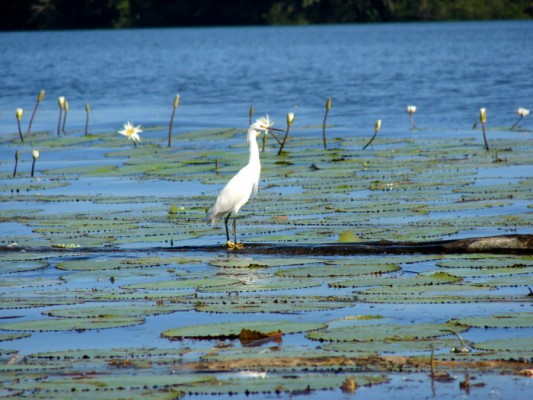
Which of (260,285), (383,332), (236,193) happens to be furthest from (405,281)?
(236,193)

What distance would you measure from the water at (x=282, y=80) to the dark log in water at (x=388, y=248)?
13382 mm

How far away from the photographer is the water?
25984mm

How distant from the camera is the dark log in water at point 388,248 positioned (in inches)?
306

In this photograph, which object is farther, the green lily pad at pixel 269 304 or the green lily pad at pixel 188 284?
the green lily pad at pixel 188 284

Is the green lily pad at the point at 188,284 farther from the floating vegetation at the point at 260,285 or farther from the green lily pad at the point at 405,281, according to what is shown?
the green lily pad at the point at 405,281

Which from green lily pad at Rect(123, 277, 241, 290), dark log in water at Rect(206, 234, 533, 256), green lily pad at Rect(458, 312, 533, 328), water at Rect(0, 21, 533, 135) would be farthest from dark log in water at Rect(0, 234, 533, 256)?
water at Rect(0, 21, 533, 135)

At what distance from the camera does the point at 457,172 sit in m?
13.3

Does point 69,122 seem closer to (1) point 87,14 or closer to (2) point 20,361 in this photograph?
(2) point 20,361

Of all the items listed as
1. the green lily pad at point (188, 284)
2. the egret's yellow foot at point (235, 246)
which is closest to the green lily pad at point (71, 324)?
the green lily pad at point (188, 284)

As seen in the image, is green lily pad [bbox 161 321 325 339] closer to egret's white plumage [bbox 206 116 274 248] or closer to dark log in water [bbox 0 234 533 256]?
dark log in water [bbox 0 234 533 256]

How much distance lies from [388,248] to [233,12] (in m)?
107

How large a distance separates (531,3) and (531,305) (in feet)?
334

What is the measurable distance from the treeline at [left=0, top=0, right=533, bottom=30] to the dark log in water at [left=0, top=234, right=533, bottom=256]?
9760 centimetres

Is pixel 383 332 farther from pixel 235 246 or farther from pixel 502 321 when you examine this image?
pixel 235 246
